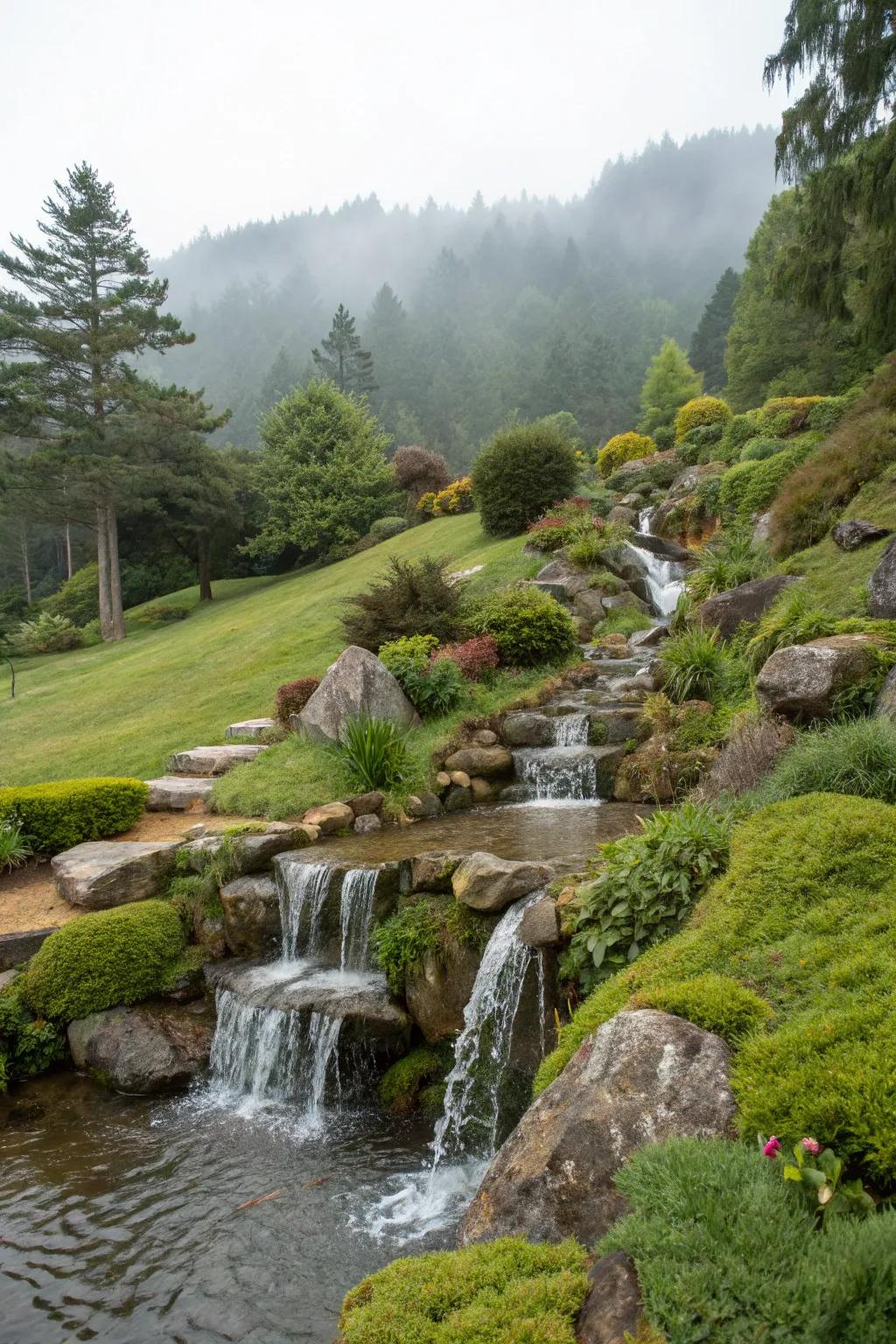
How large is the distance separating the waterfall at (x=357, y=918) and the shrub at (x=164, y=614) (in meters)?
26.1

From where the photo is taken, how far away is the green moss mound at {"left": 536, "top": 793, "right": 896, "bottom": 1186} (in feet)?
9.07

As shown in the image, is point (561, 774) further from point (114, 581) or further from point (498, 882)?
point (114, 581)

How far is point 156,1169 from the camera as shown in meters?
5.53

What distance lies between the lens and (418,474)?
34.3 m

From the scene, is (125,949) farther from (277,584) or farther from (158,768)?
(277,584)

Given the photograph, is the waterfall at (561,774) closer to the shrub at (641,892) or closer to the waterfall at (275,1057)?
the shrub at (641,892)

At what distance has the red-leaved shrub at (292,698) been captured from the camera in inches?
490

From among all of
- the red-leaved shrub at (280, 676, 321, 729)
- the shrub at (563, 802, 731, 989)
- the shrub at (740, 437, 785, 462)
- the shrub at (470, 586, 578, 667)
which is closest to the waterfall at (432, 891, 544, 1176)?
the shrub at (563, 802, 731, 989)

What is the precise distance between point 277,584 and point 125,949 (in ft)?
83.8

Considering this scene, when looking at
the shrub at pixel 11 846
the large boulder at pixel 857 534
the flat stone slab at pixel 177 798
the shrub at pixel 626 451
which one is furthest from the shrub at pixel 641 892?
the shrub at pixel 626 451

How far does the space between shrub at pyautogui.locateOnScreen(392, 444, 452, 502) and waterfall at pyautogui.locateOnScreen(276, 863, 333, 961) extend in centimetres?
2781

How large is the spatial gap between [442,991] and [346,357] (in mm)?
67104

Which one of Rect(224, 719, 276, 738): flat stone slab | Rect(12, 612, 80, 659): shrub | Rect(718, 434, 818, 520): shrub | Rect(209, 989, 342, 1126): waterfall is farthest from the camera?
Rect(12, 612, 80, 659): shrub

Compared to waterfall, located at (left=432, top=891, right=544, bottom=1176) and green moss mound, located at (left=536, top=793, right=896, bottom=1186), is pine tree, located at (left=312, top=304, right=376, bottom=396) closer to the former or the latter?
waterfall, located at (left=432, top=891, right=544, bottom=1176)
